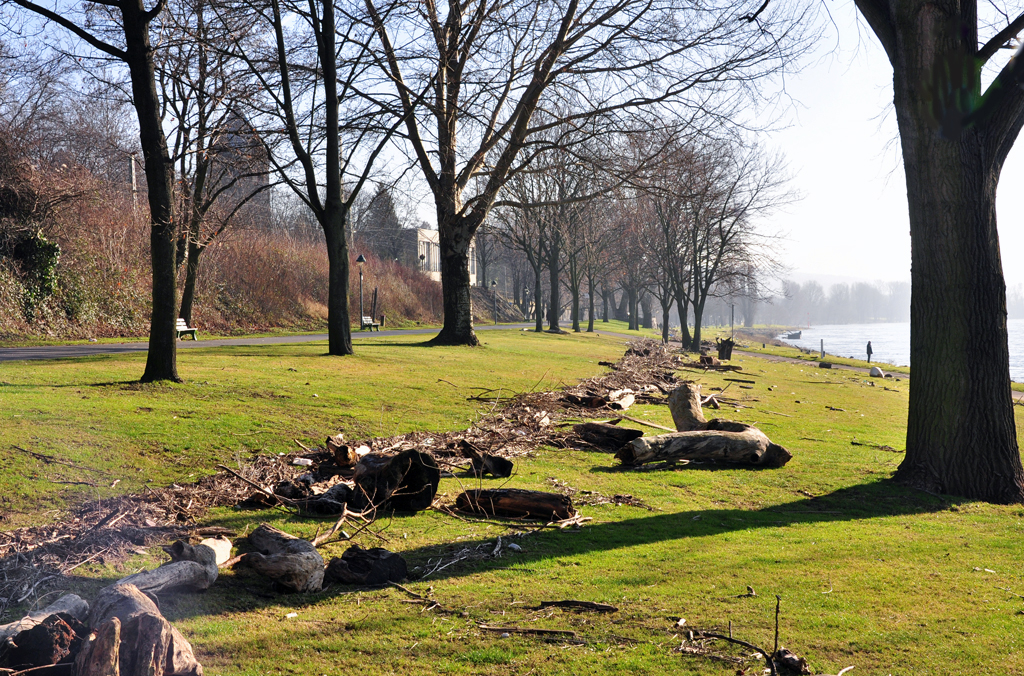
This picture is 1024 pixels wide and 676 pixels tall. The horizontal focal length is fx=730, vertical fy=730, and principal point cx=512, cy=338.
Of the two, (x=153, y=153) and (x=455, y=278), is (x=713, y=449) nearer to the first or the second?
(x=153, y=153)

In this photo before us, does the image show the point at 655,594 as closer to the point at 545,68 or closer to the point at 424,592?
the point at 424,592

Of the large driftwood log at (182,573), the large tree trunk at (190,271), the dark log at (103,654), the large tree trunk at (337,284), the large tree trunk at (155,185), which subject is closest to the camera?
the dark log at (103,654)

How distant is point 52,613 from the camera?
3621 millimetres

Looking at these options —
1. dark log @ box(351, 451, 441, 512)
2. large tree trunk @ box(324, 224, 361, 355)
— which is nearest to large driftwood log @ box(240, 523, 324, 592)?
dark log @ box(351, 451, 441, 512)

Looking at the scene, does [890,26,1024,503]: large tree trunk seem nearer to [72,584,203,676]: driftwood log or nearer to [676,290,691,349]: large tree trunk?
[72,584,203,676]: driftwood log

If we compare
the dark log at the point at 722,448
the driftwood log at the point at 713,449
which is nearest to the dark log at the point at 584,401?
the driftwood log at the point at 713,449

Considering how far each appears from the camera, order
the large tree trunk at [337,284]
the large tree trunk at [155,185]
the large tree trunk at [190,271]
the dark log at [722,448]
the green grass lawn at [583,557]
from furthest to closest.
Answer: the large tree trunk at [190,271]
the large tree trunk at [337,284]
the large tree trunk at [155,185]
the dark log at [722,448]
the green grass lawn at [583,557]

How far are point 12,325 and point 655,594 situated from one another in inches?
931

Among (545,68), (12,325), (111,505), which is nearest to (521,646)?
(111,505)

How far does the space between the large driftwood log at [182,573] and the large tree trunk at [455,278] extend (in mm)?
18994

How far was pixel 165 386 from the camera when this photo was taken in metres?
10.9

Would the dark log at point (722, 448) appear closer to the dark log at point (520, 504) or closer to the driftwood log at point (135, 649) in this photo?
the dark log at point (520, 504)

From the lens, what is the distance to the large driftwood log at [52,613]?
133 inches

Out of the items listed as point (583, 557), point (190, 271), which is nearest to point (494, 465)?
point (583, 557)
